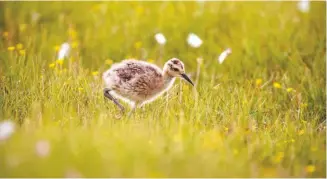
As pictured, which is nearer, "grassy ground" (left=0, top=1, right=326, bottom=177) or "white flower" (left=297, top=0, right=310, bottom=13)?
"grassy ground" (left=0, top=1, right=326, bottom=177)

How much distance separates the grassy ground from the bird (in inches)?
5.1

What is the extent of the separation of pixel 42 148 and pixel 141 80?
292 centimetres

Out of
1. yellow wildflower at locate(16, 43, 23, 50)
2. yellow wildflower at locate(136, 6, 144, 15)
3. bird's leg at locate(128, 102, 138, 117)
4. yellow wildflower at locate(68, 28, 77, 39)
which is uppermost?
yellow wildflower at locate(136, 6, 144, 15)

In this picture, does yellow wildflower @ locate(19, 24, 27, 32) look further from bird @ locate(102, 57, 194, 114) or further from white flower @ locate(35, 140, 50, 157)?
white flower @ locate(35, 140, 50, 157)

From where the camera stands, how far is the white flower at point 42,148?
516 cm

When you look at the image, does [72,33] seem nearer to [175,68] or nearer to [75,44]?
[75,44]

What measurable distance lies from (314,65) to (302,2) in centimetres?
147

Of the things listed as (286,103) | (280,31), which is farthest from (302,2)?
(286,103)

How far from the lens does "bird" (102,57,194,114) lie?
7.98 meters

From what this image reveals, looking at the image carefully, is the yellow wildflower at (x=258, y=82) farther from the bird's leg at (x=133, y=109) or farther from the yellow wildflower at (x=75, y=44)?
the yellow wildflower at (x=75, y=44)

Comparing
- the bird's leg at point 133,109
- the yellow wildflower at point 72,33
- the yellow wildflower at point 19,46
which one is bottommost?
the bird's leg at point 133,109

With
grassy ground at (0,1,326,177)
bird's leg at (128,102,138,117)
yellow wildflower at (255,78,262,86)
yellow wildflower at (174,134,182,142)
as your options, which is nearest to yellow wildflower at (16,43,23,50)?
grassy ground at (0,1,326,177)

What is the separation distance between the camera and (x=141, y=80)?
8000 millimetres

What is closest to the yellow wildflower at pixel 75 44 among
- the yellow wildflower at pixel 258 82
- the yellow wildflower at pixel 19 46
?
the yellow wildflower at pixel 19 46
